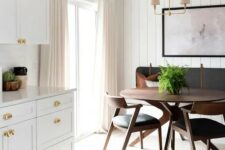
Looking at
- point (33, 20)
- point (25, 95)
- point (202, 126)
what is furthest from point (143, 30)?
point (25, 95)

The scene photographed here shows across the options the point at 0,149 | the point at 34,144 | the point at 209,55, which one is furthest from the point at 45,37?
the point at 209,55

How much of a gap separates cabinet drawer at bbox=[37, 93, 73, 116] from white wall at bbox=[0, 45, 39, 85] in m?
0.61

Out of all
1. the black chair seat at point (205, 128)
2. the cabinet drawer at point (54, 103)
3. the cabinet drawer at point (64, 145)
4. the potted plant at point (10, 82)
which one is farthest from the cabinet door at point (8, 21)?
the black chair seat at point (205, 128)

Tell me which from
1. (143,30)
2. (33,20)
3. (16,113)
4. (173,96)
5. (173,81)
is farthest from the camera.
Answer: (143,30)

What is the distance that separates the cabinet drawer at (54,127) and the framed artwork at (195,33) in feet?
8.53

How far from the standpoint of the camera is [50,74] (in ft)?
12.4

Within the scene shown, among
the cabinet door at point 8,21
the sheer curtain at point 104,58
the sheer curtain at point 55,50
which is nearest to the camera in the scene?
the cabinet door at point 8,21

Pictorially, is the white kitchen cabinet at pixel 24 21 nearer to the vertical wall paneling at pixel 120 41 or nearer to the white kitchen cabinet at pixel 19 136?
the white kitchen cabinet at pixel 19 136

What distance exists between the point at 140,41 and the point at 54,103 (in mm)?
2865

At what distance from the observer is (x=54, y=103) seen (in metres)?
3.08

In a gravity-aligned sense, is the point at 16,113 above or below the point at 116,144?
above

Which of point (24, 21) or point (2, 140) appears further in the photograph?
point (24, 21)

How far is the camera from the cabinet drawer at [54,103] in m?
2.89

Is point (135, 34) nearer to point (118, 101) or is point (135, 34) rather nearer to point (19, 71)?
point (118, 101)
